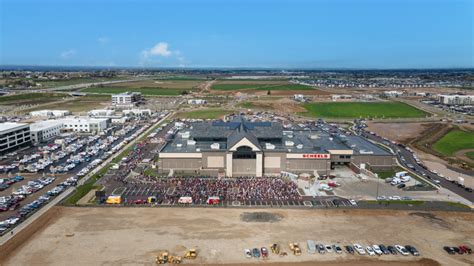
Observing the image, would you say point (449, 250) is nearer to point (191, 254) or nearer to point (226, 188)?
point (191, 254)

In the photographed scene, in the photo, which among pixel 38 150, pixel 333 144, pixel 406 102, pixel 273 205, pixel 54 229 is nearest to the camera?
pixel 54 229

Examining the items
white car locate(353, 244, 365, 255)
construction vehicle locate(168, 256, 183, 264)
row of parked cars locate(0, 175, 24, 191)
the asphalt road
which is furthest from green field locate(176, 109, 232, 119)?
construction vehicle locate(168, 256, 183, 264)

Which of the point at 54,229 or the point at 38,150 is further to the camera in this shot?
the point at 38,150

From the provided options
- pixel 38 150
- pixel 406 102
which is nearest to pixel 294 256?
pixel 38 150

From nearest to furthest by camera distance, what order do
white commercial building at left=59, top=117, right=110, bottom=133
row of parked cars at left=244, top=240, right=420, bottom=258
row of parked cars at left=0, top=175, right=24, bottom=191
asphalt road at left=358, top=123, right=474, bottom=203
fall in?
→ row of parked cars at left=244, top=240, right=420, bottom=258 → asphalt road at left=358, top=123, right=474, bottom=203 → row of parked cars at left=0, top=175, right=24, bottom=191 → white commercial building at left=59, top=117, right=110, bottom=133

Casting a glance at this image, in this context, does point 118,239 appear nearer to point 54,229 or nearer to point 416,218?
point 54,229

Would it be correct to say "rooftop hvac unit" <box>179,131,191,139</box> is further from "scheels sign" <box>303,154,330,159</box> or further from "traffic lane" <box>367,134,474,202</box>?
"traffic lane" <box>367,134,474,202</box>
